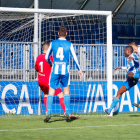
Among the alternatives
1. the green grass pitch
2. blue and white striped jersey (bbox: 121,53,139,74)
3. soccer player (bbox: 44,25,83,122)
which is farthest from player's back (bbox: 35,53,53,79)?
blue and white striped jersey (bbox: 121,53,139,74)

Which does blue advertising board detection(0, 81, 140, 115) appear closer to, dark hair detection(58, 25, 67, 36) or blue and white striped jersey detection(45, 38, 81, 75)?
blue and white striped jersey detection(45, 38, 81, 75)

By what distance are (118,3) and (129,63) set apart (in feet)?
46.2

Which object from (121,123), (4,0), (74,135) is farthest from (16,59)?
(4,0)

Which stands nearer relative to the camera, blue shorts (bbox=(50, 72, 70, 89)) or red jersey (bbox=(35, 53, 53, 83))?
blue shorts (bbox=(50, 72, 70, 89))

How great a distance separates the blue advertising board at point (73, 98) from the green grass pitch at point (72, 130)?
2.10 metres

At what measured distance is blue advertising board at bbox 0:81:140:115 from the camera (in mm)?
8758

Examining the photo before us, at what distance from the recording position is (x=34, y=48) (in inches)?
357

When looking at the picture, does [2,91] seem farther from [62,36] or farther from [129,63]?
[129,63]

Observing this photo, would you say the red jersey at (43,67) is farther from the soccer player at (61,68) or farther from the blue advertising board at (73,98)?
the blue advertising board at (73,98)

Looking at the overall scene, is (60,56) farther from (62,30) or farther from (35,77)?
(35,77)

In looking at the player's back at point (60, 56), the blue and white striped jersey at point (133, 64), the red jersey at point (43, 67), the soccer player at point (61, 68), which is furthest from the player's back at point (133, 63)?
the red jersey at point (43, 67)

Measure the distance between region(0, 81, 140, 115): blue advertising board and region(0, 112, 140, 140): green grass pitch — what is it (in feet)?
6.89

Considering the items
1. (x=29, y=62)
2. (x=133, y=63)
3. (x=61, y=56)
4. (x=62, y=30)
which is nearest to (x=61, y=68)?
(x=61, y=56)

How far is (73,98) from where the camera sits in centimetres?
910
